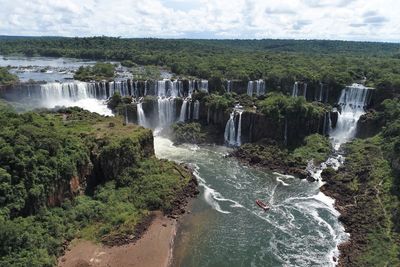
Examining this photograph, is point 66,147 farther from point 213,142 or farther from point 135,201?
point 213,142

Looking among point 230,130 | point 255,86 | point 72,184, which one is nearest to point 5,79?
point 230,130

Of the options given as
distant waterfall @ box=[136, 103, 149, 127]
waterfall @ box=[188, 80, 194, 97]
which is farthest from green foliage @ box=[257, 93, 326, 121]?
distant waterfall @ box=[136, 103, 149, 127]

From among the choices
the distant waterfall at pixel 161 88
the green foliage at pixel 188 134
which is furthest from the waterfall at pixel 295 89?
the distant waterfall at pixel 161 88

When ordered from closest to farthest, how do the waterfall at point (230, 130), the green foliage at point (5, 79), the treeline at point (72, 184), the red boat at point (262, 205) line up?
the treeline at point (72, 184) < the red boat at point (262, 205) < the waterfall at point (230, 130) < the green foliage at point (5, 79)

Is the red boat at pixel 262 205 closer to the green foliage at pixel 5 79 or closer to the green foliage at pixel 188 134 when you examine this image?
the green foliage at pixel 188 134

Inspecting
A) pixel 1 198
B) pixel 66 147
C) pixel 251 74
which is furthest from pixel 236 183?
pixel 251 74

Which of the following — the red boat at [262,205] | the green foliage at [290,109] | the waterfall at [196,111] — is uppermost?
the green foliage at [290,109]
